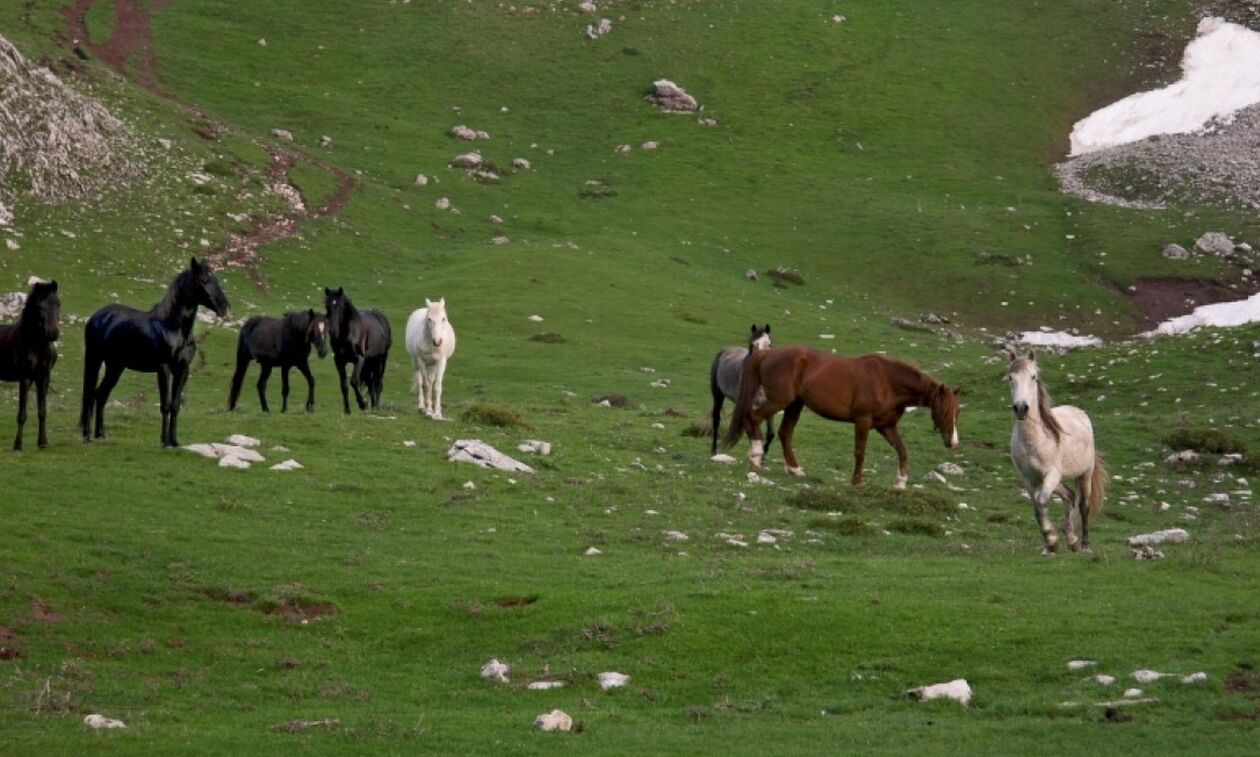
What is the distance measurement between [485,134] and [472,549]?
66.6 meters

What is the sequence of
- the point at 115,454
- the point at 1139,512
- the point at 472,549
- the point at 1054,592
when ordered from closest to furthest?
the point at 1054,592
the point at 472,549
the point at 115,454
the point at 1139,512

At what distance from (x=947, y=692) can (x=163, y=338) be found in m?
13.8

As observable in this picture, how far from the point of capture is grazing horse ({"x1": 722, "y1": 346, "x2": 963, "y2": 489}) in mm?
27094

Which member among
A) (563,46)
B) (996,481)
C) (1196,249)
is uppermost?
(563,46)

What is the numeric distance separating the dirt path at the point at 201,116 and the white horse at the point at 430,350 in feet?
82.5

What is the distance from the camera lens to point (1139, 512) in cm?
2741

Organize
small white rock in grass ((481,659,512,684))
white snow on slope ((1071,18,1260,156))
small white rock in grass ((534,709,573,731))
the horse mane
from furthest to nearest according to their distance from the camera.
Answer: white snow on slope ((1071,18,1260,156))
the horse mane
small white rock in grass ((481,659,512,684))
small white rock in grass ((534,709,573,731))

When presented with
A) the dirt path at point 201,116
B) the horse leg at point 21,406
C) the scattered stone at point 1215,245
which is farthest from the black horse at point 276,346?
the scattered stone at point 1215,245

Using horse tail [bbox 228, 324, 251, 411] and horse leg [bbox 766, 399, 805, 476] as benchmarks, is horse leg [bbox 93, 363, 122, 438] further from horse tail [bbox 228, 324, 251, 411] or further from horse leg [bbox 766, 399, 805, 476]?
horse leg [bbox 766, 399, 805, 476]

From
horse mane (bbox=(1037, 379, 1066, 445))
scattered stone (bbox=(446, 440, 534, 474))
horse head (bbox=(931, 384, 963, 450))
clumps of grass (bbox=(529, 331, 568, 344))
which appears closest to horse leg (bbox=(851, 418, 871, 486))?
horse head (bbox=(931, 384, 963, 450))

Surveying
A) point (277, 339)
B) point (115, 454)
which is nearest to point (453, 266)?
point (277, 339)

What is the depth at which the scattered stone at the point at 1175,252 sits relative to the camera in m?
71.1

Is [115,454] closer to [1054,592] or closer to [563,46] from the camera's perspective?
[1054,592]

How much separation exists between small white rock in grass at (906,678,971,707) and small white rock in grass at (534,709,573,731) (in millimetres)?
3335
